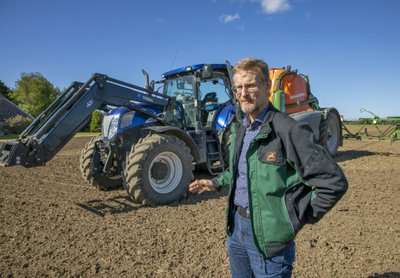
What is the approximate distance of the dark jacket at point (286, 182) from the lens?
1571mm

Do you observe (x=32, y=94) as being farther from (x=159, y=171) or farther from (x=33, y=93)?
(x=159, y=171)

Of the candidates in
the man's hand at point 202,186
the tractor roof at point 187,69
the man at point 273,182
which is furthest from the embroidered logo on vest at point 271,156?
the tractor roof at point 187,69

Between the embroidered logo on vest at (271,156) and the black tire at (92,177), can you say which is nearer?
the embroidered logo on vest at (271,156)

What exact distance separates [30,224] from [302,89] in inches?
317

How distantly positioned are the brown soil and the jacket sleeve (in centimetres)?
180

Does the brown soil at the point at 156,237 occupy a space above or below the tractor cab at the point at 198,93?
below

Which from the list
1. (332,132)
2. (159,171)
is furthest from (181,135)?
(332,132)

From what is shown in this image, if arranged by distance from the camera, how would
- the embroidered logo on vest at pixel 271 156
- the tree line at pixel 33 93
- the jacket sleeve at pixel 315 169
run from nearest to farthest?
the jacket sleeve at pixel 315 169
the embroidered logo on vest at pixel 271 156
the tree line at pixel 33 93

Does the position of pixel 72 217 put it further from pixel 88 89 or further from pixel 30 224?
pixel 88 89

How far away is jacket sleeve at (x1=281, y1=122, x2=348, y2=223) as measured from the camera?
1562 mm

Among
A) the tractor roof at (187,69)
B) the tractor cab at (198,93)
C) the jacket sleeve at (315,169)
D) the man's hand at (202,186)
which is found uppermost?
the tractor roof at (187,69)

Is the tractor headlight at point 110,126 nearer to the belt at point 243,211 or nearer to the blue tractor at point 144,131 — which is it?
the blue tractor at point 144,131

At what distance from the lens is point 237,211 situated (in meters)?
1.96

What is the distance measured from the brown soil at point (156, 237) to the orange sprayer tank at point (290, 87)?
3450mm
